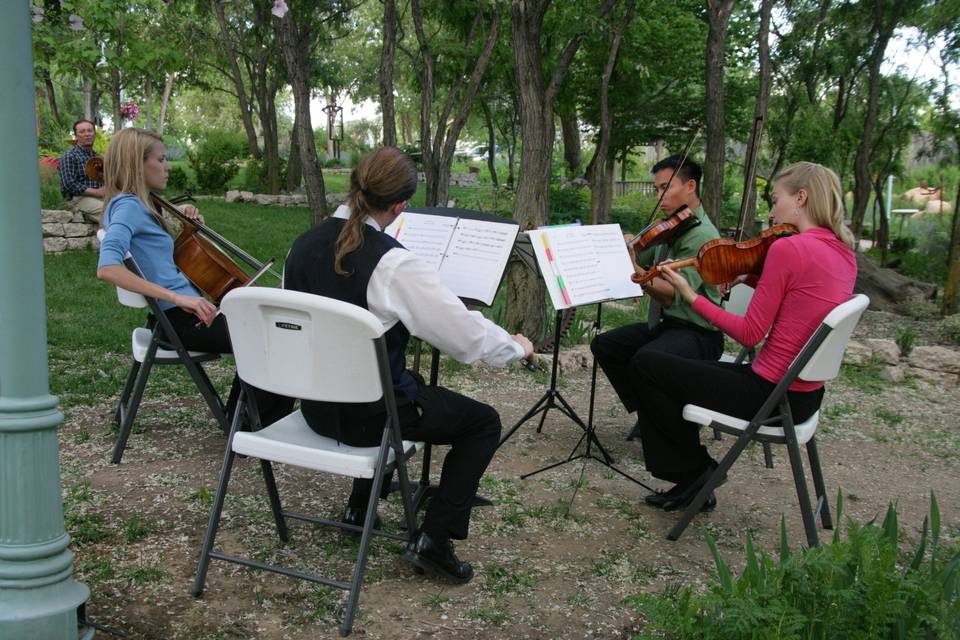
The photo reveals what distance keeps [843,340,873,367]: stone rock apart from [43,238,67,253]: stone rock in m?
9.10

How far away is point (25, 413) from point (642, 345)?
3184mm

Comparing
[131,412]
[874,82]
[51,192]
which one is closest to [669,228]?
[131,412]

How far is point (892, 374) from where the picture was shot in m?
7.18

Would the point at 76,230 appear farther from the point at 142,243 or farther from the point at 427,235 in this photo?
the point at 427,235

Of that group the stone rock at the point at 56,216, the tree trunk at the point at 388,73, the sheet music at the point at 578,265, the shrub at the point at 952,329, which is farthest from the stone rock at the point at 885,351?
the stone rock at the point at 56,216

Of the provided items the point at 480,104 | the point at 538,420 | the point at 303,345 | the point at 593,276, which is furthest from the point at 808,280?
the point at 480,104

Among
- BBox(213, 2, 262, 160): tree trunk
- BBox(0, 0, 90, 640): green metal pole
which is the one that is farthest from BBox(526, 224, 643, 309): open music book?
BBox(213, 2, 262, 160): tree trunk

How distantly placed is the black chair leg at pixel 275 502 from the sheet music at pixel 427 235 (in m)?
1.10

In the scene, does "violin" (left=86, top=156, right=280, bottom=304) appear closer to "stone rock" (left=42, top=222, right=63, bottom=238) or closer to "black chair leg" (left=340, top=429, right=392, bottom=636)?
"black chair leg" (left=340, top=429, right=392, bottom=636)

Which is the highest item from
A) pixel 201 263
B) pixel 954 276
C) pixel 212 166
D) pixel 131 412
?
pixel 212 166

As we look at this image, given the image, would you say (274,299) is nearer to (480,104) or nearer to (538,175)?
(538,175)

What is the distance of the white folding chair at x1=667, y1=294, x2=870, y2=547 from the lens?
3.38 m

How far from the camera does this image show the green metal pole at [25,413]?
2287 millimetres

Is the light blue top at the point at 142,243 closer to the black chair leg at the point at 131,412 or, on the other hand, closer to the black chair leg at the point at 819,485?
the black chair leg at the point at 131,412
